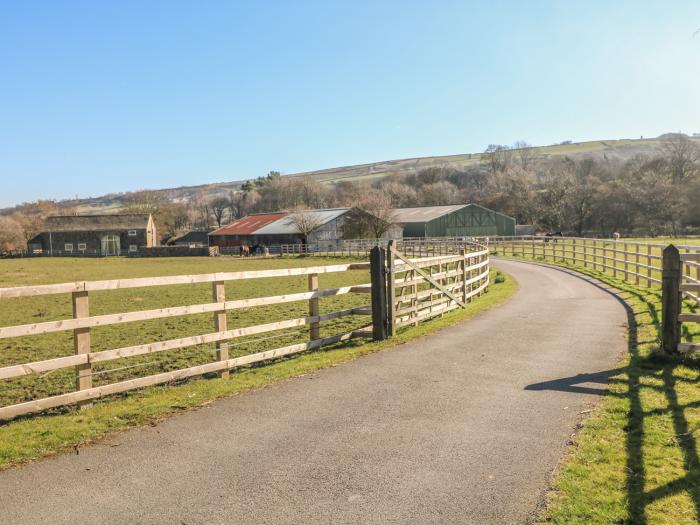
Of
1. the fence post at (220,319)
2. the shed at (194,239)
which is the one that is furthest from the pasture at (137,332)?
the shed at (194,239)

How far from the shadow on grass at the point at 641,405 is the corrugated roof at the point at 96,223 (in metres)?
92.1

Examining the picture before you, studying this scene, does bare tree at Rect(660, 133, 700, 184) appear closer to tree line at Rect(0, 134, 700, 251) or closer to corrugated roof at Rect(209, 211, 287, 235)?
tree line at Rect(0, 134, 700, 251)

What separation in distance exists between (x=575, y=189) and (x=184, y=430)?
8632 centimetres

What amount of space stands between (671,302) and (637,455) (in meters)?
3.96

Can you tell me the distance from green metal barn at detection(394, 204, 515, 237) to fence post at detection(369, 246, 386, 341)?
65.2m

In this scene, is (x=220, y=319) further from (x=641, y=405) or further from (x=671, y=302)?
(x=671, y=302)

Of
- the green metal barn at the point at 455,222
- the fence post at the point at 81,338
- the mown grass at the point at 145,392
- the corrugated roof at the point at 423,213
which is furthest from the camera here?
the corrugated roof at the point at 423,213

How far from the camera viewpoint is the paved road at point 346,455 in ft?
13.2

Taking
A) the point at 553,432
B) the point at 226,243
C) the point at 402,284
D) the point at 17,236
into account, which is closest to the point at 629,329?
the point at 402,284

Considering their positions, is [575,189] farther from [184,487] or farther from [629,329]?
[184,487]

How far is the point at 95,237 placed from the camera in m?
92.9

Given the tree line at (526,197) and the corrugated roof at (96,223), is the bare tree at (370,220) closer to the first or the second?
the tree line at (526,197)

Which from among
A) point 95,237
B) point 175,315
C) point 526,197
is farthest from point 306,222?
point 175,315

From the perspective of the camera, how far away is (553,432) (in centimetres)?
542
